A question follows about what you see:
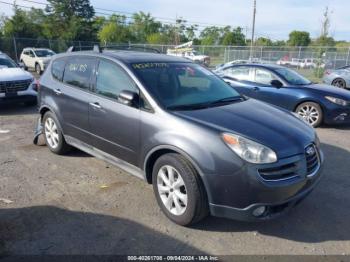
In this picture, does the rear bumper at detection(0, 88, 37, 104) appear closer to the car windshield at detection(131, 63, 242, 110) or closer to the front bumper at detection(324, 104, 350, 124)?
the car windshield at detection(131, 63, 242, 110)

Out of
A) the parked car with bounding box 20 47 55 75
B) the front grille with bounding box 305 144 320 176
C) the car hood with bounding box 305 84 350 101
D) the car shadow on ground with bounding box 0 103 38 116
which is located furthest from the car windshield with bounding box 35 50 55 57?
the front grille with bounding box 305 144 320 176

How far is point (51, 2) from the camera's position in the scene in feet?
182

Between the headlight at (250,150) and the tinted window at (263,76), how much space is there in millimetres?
5688

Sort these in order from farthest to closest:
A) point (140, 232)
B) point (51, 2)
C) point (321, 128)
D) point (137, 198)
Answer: point (51, 2), point (321, 128), point (137, 198), point (140, 232)

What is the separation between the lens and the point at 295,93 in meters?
8.07

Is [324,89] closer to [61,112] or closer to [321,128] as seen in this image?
[321,128]

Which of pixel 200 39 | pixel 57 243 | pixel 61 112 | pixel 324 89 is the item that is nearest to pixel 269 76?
pixel 324 89

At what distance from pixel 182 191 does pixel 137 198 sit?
0.89 metres

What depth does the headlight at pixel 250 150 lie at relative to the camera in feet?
10.4

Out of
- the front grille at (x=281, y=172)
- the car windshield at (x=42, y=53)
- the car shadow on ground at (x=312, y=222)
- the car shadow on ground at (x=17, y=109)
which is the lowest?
the car shadow on ground at (x=312, y=222)

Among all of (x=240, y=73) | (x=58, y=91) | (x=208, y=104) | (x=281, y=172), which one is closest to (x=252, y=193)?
(x=281, y=172)

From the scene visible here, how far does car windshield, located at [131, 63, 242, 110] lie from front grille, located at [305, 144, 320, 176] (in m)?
1.18

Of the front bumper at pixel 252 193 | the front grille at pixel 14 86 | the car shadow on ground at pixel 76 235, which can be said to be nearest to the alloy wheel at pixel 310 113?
the front bumper at pixel 252 193

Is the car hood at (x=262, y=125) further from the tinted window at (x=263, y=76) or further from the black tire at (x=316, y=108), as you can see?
the tinted window at (x=263, y=76)
